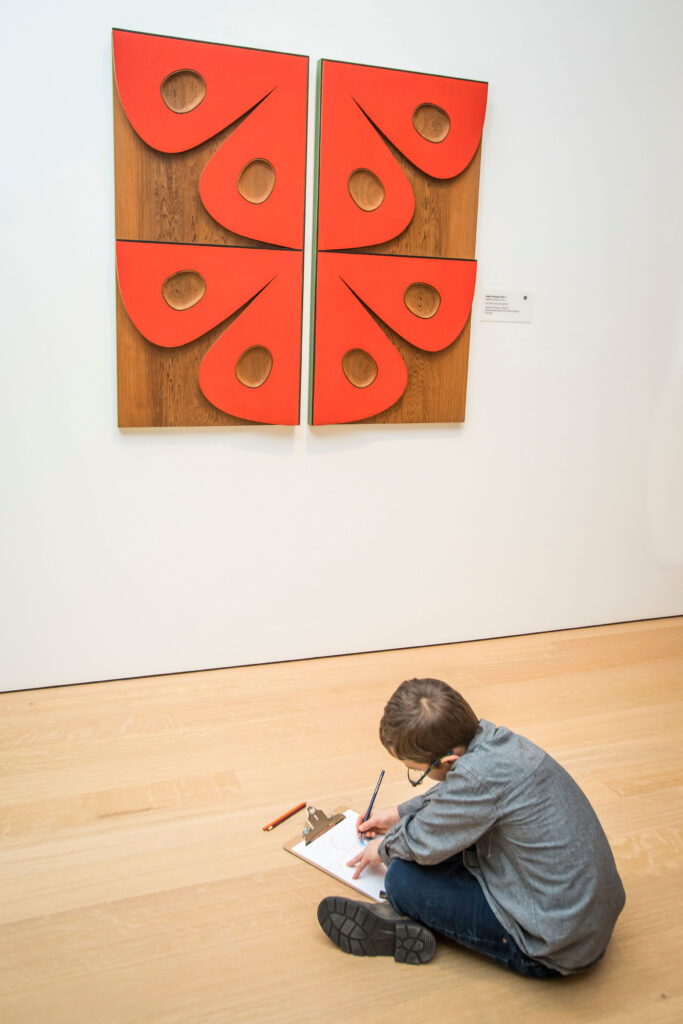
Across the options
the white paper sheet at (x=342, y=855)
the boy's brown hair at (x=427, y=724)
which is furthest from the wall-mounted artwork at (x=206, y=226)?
the boy's brown hair at (x=427, y=724)

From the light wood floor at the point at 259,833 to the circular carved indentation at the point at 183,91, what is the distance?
192 centimetres

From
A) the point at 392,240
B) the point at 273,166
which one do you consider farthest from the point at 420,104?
the point at 273,166

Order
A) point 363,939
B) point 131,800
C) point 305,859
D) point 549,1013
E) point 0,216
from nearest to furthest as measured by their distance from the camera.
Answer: point 549,1013
point 363,939
point 305,859
point 131,800
point 0,216

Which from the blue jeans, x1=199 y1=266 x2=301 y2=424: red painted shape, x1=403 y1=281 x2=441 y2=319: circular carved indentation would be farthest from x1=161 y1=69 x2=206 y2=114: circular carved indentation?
the blue jeans

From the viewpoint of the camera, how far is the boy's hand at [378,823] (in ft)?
6.64

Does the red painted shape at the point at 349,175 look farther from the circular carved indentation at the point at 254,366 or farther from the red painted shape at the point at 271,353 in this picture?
the circular carved indentation at the point at 254,366

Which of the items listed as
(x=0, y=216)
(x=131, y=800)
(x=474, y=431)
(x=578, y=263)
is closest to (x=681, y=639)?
(x=474, y=431)

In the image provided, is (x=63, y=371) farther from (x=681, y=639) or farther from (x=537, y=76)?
(x=681, y=639)

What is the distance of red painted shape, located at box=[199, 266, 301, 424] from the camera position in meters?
2.89

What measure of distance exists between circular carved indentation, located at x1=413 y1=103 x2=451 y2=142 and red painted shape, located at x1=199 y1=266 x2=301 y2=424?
0.65 metres

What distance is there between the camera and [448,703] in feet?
5.42

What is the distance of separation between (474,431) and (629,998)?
6.94 feet

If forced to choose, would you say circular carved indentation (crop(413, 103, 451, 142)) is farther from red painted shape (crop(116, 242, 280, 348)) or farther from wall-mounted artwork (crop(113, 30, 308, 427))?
red painted shape (crop(116, 242, 280, 348))

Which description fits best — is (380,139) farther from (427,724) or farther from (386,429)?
(427,724)
